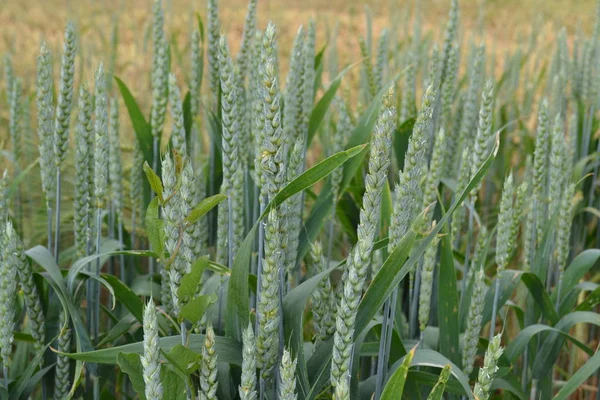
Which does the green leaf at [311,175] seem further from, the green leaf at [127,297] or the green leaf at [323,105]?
the green leaf at [323,105]

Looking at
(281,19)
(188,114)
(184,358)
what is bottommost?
(184,358)

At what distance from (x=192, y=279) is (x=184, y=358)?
7 centimetres

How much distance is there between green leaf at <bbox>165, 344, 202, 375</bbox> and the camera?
63 centimetres

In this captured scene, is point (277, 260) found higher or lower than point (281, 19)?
lower

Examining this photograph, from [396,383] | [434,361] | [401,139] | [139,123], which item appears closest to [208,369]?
[396,383]

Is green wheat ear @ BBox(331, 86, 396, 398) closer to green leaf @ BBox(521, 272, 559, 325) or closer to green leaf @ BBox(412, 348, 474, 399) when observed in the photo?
green leaf @ BBox(412, 348, 474, 399)

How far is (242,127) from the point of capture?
3.44ft

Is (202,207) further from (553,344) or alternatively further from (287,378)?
(553,344)

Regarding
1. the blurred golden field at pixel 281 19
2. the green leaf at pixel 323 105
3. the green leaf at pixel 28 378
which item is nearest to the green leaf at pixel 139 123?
the green leaf at pixel 323 105

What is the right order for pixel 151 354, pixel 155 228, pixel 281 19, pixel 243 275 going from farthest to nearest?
1. pixel 281 19
2. pixel 243 275
3. pixel 155 228
4. pixel 151 354

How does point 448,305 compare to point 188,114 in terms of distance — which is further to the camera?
point 188,114

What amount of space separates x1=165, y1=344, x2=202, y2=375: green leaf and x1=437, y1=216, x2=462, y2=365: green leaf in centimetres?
37

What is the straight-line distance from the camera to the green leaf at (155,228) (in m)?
0.65

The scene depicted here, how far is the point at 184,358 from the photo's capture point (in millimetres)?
646
